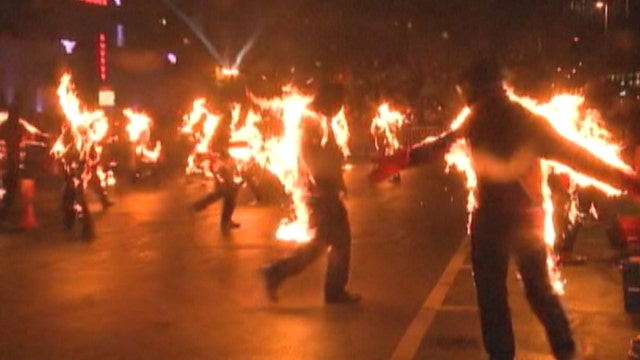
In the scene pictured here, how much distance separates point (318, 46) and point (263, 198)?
20.3 metres

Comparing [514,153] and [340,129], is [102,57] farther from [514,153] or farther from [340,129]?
[514,153]

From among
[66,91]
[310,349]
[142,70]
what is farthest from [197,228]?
[142,70]

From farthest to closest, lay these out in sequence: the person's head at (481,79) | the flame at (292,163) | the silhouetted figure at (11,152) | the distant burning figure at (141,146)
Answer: the distant burning figure at (141,146), the silhouetted figure at (11,152), the flame at (292,163), the person's head at (481,79)

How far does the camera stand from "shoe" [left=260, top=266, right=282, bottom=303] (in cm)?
1134

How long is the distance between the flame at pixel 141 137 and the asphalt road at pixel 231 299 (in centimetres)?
1339

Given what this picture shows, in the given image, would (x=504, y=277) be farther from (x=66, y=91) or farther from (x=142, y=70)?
(x=142, y=70)

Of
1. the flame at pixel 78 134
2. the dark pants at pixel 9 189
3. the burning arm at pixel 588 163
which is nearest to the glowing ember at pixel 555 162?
the burning arm at pixel 588 163

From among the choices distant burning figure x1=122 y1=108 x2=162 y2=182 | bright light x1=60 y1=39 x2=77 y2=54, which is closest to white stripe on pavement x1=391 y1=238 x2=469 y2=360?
distant burning figure x1=122 y1=108 x2=162 y2=182

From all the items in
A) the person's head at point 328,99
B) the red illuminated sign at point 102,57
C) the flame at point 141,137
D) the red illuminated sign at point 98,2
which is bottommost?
the flame at point 141,137

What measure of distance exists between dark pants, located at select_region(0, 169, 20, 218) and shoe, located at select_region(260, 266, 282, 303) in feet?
34.1

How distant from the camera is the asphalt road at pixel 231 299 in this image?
9422 mm

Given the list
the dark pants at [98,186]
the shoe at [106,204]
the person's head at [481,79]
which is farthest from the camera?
the shoe at [106,204]

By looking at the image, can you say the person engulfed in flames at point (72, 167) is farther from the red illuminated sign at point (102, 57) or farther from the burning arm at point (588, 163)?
the red illuminated sign at point (102, 57)

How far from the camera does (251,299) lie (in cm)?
1162
